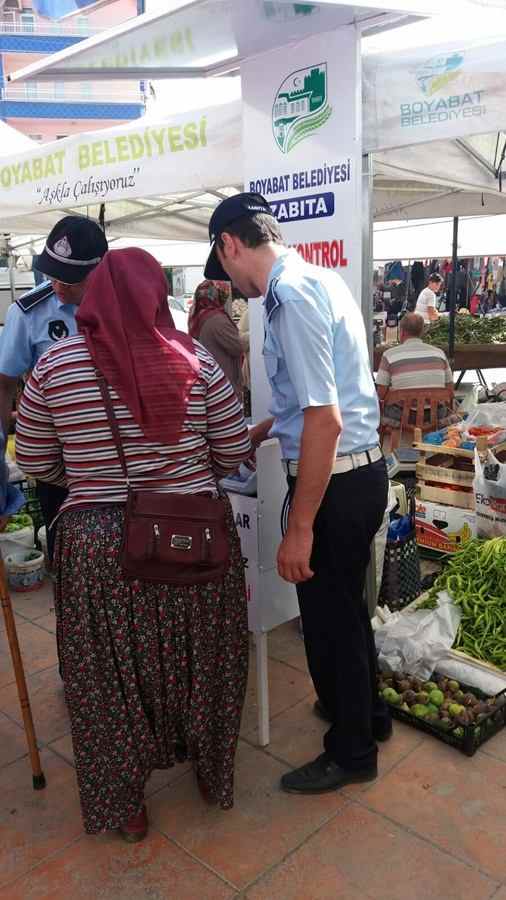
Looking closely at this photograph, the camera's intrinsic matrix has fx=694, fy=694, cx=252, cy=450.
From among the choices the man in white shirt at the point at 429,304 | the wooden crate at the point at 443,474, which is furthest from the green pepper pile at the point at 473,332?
the wooden crate at the point at 443,474

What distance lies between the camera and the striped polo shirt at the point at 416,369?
578 cm

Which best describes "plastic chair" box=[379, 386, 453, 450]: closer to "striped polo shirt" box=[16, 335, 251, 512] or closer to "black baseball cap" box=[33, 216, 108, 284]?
"black baseball cap" box=[33, 216, 108, 284]

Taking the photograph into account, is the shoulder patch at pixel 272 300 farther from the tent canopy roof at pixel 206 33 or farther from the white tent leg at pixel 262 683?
the white tent leg at pixel 262 683

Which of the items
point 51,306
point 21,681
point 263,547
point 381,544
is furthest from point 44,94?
point 21,681

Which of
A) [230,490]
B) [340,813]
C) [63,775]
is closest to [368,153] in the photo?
[230,490]

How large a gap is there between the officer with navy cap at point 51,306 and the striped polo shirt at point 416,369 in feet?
11.5

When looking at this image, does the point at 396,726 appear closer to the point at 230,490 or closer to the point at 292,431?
the point at 230,490

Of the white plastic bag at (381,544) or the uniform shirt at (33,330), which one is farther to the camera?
the white plastic bag at (381,544)

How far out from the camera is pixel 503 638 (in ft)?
10.6

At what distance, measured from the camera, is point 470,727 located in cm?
271

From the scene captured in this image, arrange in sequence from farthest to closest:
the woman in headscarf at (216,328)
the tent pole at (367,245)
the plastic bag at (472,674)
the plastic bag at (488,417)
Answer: the woman in headscarf at (216,328) → the plastic bag at (488,417) → the plastic bag at (472,674) → the tent pole at (367,245)

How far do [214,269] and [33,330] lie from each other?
93cm

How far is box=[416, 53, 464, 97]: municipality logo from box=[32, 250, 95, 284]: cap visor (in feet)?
4.84

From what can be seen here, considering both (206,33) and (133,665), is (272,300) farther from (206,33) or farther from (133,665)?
(206,33)
